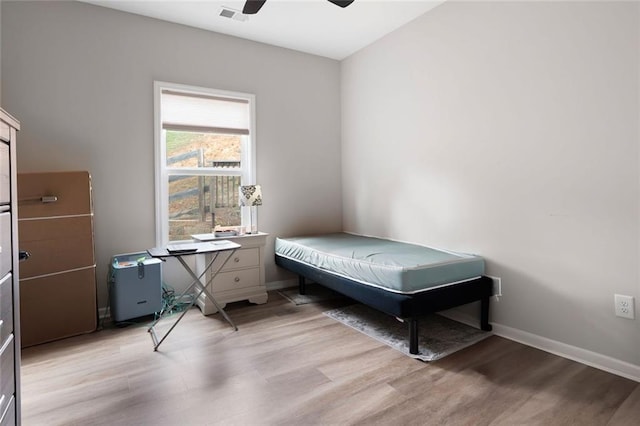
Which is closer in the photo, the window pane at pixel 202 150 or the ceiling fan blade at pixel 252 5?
the ceiling fan blade at pixel 252 5

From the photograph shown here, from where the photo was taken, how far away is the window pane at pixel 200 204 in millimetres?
3467

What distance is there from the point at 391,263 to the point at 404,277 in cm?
19

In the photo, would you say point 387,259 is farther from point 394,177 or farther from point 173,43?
point 173,43

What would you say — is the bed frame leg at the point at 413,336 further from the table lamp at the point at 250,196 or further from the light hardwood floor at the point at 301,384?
the table lamp at the point at 250,196

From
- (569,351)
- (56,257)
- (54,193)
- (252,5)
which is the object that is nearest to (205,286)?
(56,257)

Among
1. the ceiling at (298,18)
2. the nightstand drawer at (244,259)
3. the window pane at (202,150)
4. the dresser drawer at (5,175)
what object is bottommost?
the nightstand drawer at (244,259)

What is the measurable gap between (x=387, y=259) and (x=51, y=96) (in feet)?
9.94

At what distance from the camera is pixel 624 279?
201 centimetres

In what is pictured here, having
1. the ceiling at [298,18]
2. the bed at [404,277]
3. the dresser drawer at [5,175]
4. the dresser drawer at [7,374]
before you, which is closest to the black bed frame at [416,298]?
the bed at [404,277]

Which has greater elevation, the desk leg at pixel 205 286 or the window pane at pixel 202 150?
the window pane at pixel 202 150

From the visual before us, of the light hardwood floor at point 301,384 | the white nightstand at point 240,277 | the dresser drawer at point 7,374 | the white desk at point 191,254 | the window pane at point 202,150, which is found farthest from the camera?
the window pane at point 202,150

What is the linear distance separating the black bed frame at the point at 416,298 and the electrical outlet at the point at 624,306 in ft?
2.45

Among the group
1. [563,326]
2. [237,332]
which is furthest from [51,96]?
[563,326]

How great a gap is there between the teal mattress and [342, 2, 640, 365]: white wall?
0.25m
